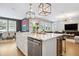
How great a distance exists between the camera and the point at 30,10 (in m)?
2.83

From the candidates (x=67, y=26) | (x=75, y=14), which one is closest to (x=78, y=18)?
(x=75, y=14)

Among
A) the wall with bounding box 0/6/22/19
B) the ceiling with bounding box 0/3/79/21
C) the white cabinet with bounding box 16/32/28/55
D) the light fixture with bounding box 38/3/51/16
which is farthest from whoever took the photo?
the white cabinet with bounding box 16/32/28/55

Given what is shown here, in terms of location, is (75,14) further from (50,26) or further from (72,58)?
(72,58)

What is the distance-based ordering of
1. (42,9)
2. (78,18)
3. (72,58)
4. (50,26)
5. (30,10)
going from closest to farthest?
(72,58) → (78,18) → (50,26) → (42,9) → (30,10)

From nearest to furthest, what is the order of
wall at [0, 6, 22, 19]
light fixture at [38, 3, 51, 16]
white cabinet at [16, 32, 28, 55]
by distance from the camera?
wall at [0, 6, 22, 19], light fixture at [38, 3, 51, 16], white cabinet at [16, 32, 28, 55]

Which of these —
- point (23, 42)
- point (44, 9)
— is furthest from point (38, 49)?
point (23, 42)

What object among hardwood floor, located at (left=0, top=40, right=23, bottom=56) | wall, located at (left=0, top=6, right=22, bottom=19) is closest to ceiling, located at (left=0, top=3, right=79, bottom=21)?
wall, located at (left=0, top=6, right=22, bottom=19)

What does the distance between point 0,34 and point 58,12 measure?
4.41 feet

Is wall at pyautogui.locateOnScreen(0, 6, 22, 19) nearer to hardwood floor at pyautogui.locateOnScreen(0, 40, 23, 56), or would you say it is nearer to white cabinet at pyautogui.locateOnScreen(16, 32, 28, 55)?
hardwood floor at pyautogui.locateOnScreen(0, 40, 23, 56)

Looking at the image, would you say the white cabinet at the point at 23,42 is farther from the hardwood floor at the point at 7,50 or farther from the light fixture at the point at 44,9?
the light fixture at the point at 44,9

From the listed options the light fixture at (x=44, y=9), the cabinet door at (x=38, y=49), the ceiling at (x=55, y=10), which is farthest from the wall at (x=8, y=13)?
the cabinet door at (x=38, y=49)

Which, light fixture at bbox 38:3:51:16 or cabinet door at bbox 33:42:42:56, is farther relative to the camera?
light fixture at bbox 38:3:51:16

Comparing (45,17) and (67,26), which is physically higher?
(45,17)

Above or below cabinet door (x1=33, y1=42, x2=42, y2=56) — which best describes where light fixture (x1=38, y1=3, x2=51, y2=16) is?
above
